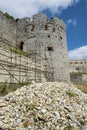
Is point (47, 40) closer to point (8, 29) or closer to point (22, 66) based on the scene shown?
point (8, 29)

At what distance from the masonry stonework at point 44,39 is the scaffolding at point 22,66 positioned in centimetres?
11

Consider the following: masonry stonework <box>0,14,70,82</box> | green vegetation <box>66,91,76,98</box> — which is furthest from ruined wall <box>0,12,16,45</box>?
green vegetation <box>66,91,76,98</box>

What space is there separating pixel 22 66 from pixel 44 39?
180 inches

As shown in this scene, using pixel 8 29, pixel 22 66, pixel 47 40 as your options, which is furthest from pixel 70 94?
pixel 8 29

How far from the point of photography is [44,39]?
53.1 feet

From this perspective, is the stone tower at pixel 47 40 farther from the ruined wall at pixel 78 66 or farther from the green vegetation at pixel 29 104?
the ruined wall at pixel 78 66

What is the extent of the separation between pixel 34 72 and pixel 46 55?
2.53 metres

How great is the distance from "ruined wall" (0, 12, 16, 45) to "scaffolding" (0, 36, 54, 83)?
57 centimetres

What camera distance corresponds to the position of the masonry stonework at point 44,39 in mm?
15953

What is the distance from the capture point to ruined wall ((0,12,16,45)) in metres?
14.8

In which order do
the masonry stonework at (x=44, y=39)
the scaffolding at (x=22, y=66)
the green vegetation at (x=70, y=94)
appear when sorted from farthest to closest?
the masonry stonework at (x=44, y=39), the scaffolding at (x=22, y=66), the green vegetation at (x=70, y=94)

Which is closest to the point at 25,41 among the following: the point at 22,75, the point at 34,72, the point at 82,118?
the point at 34,72

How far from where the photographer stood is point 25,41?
16.6 meters

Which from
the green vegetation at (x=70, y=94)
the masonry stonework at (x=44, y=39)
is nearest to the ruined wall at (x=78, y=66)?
the masonry stonework at (x=44, y=39)
